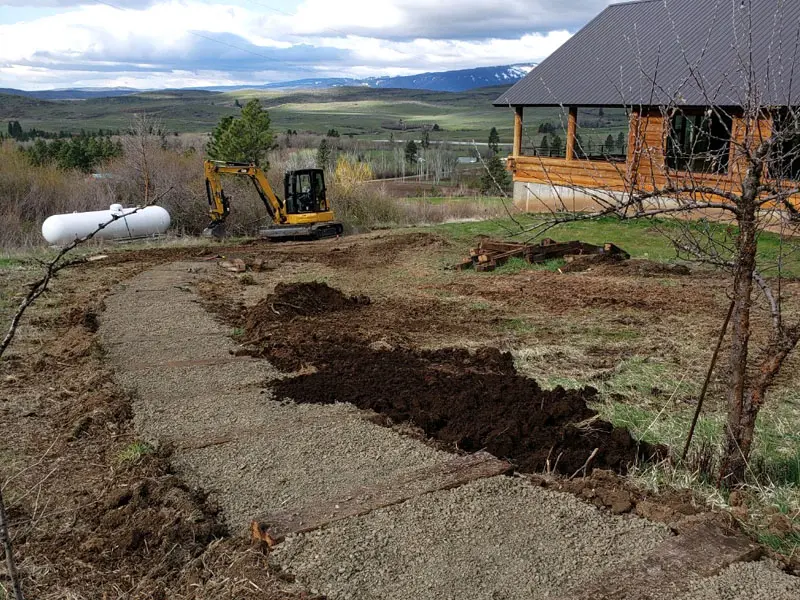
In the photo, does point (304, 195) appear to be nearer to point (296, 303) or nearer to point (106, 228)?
point (106, 228)

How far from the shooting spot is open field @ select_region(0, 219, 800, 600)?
404cm

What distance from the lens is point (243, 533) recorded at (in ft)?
14.7

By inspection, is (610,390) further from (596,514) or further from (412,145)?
(412,145)

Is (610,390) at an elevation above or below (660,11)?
below

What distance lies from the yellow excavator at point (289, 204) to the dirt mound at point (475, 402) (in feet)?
46.0

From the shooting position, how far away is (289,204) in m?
22.7

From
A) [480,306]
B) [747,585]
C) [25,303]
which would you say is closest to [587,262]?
[480,306]

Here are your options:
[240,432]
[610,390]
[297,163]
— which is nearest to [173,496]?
[240,432]

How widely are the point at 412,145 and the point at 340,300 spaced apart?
65995 mm

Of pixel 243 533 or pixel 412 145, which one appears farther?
pixel 412 145

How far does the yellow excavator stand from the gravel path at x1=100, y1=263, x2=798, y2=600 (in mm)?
14818

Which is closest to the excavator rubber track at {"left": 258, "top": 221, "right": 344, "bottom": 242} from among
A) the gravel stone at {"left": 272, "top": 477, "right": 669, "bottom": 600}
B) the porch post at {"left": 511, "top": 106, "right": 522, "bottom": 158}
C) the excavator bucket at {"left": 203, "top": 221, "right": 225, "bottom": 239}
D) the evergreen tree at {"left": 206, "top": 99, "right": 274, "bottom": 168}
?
the excavator bucket at {"left": 203, "top": 221, "right": 225, "bottom": 239}

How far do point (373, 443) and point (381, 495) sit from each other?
3.39 ft

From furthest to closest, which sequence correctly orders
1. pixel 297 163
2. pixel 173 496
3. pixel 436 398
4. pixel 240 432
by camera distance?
pixel 297 163 → pixel 436 398 → pixel 240 432 → pixel 173 496
